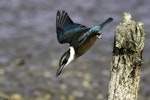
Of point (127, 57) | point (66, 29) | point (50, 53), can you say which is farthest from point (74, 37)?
point (50, 53)

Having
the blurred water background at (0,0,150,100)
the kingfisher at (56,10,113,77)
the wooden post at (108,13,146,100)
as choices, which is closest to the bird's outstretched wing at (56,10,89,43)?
the kingfisher at (56,10,113,77)

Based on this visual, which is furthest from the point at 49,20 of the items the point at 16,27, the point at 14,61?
the point at 14,61

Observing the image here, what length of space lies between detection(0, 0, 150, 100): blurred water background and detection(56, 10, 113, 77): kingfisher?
3.03 meters

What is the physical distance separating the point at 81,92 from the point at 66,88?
0.25 metres

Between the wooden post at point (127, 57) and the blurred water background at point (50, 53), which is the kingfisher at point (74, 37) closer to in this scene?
the wooden post at point (127, 57)

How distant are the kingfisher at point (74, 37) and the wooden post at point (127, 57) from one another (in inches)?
14.0

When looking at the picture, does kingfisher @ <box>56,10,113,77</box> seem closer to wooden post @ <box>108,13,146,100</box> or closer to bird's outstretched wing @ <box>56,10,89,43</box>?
bird's outstretched wing @ <box>56,10,89,43</box>

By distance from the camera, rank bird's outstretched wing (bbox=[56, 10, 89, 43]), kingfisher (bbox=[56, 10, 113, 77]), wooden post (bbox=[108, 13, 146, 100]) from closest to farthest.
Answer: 1. wooden post (bbox=[108, 13, 146, 100])
2. kingfisher (bbox=[56, 10, 113, 77])
3. bird's outstretched wing (bbox=[56, 10, 89, 43])

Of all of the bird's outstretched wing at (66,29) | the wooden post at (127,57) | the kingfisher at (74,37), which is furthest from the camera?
→ the bird's outstretched wing at (66,29)

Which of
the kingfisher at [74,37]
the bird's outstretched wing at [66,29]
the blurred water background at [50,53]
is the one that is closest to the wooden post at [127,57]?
the kingfisher at [74,37]

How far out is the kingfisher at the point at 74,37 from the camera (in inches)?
153

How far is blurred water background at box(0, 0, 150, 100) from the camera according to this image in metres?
7.67

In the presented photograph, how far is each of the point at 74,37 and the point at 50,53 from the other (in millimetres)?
4727

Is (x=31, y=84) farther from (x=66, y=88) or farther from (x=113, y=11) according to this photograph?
(x=113, y=11)
